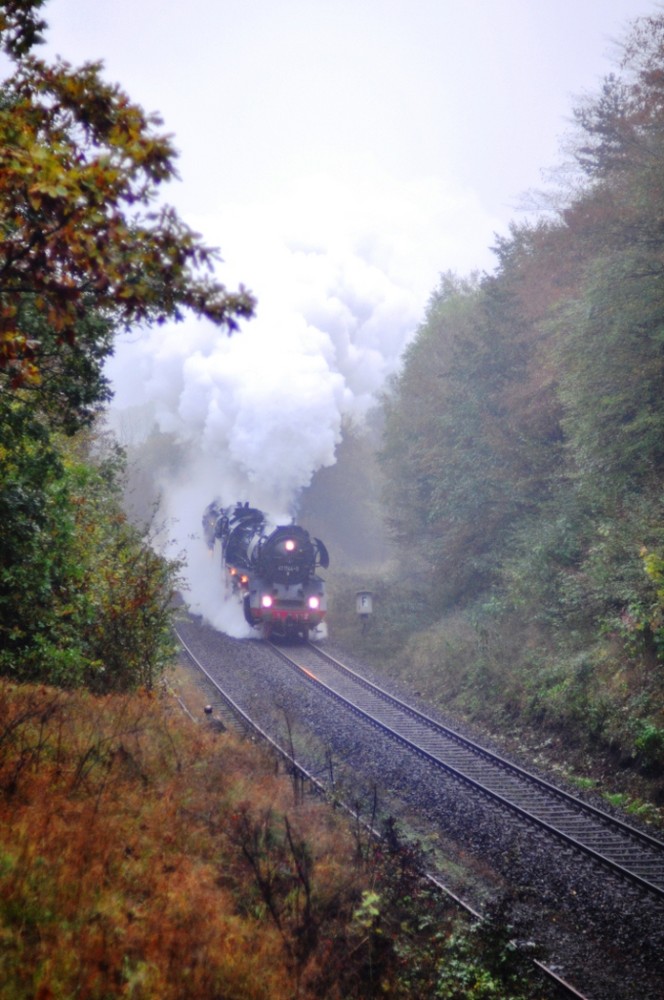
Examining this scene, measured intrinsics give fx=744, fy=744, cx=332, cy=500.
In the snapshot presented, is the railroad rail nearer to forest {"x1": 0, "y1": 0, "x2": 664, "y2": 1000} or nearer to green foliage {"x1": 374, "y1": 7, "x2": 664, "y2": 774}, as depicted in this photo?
forest {"x1": 0, "y1": 0, "x2": 664, "y2": 1000}

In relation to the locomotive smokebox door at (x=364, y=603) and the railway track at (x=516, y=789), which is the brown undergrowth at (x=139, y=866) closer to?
the railway track at (x=516, y=789)

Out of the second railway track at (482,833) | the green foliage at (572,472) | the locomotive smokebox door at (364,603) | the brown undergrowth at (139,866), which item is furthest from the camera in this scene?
the locomotive smokebox door at (364,603)

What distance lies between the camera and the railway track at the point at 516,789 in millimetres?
8489

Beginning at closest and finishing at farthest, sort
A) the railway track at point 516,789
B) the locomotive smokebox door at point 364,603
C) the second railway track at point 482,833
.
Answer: the second railway track at point 482,833 < the railway track at point 516,789 < the locomotive smokebox door at point 364,603

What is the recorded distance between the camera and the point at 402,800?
10266 millimetres

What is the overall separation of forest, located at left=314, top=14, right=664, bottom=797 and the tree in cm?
877

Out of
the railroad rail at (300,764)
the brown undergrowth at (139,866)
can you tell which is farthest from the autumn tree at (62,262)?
the railroad rail at (300,764)

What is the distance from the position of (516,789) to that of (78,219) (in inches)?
377

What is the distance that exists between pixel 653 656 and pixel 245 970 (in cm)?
920

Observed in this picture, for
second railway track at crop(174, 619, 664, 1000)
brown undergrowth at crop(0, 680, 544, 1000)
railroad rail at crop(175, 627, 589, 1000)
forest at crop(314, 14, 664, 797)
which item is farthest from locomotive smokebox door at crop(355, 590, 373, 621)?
brown undergrowth at crop(0, 680, 544, 1000)

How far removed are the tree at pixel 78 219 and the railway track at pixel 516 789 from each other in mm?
7356

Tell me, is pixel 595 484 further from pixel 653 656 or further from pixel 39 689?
pixel 39 689

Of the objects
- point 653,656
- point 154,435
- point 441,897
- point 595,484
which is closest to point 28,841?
point 441,897

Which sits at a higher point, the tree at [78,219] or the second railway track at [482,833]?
the tree at [78,219]
